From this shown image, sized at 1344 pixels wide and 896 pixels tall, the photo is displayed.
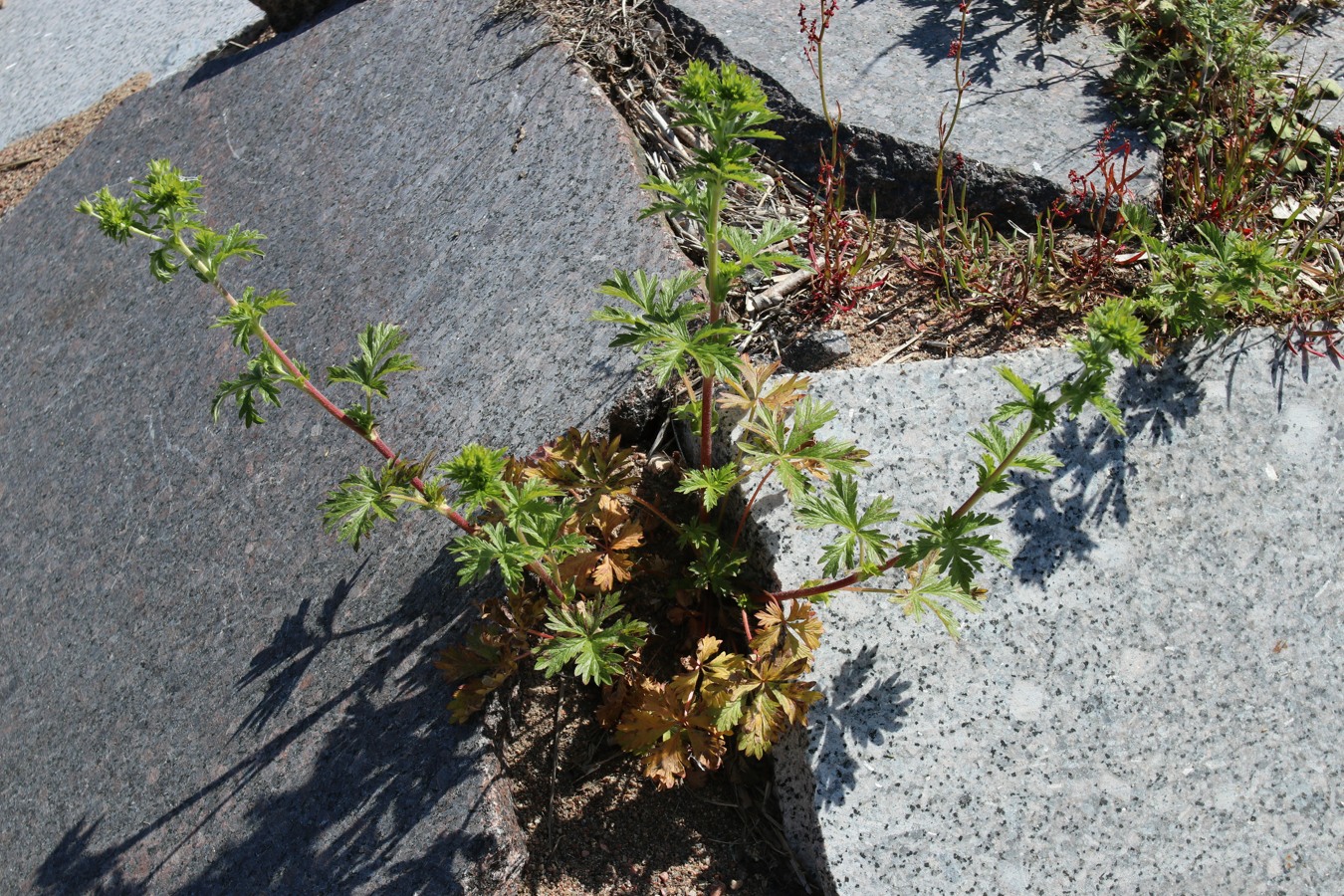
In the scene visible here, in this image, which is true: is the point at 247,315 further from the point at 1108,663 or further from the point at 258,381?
the point at 1108,663

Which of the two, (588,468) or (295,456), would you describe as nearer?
(588,468)

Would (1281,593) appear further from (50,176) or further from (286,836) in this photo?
(50,176)

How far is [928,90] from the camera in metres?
3.83

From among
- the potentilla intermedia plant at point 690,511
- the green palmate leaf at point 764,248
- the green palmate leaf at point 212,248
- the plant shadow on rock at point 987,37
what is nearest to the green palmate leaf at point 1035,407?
the potentilla intermedia plant at point 690,511

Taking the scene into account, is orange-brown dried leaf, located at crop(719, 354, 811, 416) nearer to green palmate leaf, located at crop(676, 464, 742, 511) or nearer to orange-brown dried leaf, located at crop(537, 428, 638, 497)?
green palmate leaf, located at crop(676, 464, 742, 511)

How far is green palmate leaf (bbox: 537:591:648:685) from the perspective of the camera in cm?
244

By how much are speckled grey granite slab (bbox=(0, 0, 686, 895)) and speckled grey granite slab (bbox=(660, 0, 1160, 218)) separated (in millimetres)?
706

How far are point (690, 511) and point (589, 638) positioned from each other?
27.1 inches

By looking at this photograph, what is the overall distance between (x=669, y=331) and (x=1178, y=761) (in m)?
1.72

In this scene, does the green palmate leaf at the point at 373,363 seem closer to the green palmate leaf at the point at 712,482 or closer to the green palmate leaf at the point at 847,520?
the green palmate leaf at the point at 712,482

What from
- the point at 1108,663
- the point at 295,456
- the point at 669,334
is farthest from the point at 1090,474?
the point at 295,456

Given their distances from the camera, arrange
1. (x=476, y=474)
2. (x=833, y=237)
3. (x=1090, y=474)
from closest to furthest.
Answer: (x=476, y=474) → (x=1090, y=474) → (x=833, y=237)

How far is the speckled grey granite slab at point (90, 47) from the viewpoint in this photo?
18.1 feet

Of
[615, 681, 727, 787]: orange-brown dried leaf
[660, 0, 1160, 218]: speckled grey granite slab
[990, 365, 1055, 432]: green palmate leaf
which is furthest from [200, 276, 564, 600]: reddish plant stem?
[660, 0, 1160, 218]: speckled grey granite slab
